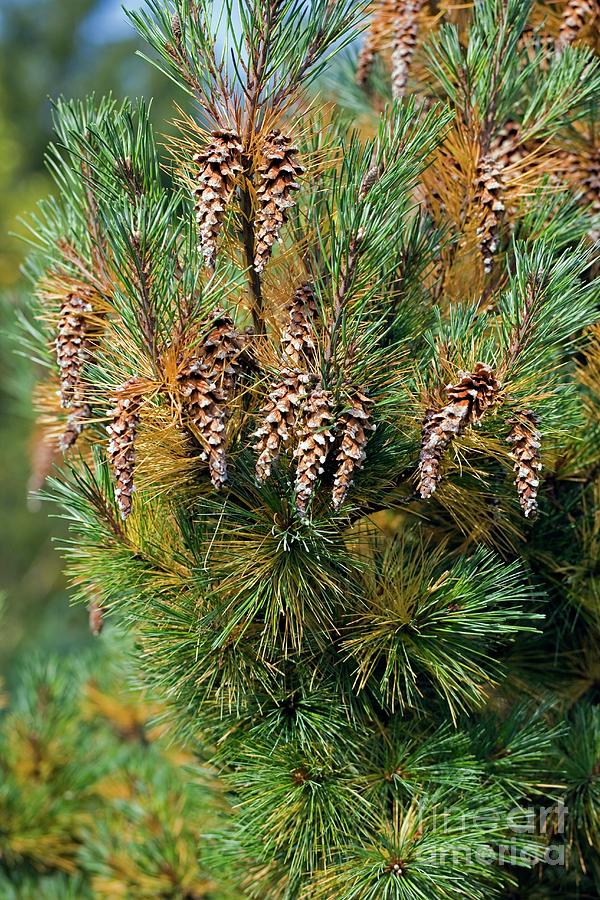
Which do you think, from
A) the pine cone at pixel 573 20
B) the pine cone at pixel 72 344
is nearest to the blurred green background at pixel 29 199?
the pine cone at pixel 72 344

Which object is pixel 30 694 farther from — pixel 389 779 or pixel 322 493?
pixel 322 493

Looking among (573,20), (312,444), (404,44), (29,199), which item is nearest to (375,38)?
(404,44)

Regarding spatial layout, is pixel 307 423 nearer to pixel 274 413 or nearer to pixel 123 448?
pixel 274 413

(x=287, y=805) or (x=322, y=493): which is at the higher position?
(x=322, y=493)

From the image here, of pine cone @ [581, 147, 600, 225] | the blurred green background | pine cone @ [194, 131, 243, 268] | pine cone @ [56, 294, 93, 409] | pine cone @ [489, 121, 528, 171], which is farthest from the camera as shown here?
the blurred green background

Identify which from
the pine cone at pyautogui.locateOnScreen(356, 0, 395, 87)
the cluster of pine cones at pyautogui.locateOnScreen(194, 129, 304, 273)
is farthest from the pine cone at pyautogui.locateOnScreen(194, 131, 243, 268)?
the pine cone at pyautogui.locateOnScreen(356, 0, 395, 87)

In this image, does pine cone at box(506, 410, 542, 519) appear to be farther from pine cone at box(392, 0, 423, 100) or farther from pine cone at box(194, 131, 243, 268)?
Answer: pine cone at box(392, 0, 423, 100)

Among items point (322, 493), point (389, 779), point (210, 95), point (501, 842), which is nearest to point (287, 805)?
point (389, 779)
